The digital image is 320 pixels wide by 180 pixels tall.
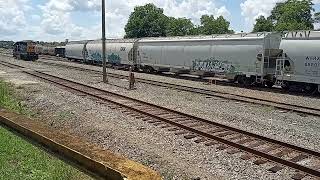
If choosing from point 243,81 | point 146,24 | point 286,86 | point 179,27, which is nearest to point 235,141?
point 286,86

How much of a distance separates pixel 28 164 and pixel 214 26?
366 feet

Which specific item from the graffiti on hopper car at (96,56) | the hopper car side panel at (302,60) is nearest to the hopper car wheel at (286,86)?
the hopper car side panel at (302,60)

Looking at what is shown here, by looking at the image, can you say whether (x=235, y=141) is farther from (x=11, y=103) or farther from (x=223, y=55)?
(x=223, y=55)

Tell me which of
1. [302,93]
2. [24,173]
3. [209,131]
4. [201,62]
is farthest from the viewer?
[201,62]

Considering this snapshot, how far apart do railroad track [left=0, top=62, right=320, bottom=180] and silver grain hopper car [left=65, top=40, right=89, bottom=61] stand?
40.4 metres

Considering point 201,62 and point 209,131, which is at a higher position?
point 201,62

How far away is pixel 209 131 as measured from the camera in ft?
39.3

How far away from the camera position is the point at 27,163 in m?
7.44

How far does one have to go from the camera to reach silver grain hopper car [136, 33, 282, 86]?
24.7 metres

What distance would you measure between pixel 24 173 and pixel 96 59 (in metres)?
43.8

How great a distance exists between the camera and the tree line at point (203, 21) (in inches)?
3620

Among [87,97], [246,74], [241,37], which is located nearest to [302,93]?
[246,74]

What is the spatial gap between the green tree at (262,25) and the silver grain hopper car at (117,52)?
5673 centimetres

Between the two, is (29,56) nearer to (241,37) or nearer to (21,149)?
(241,37)
